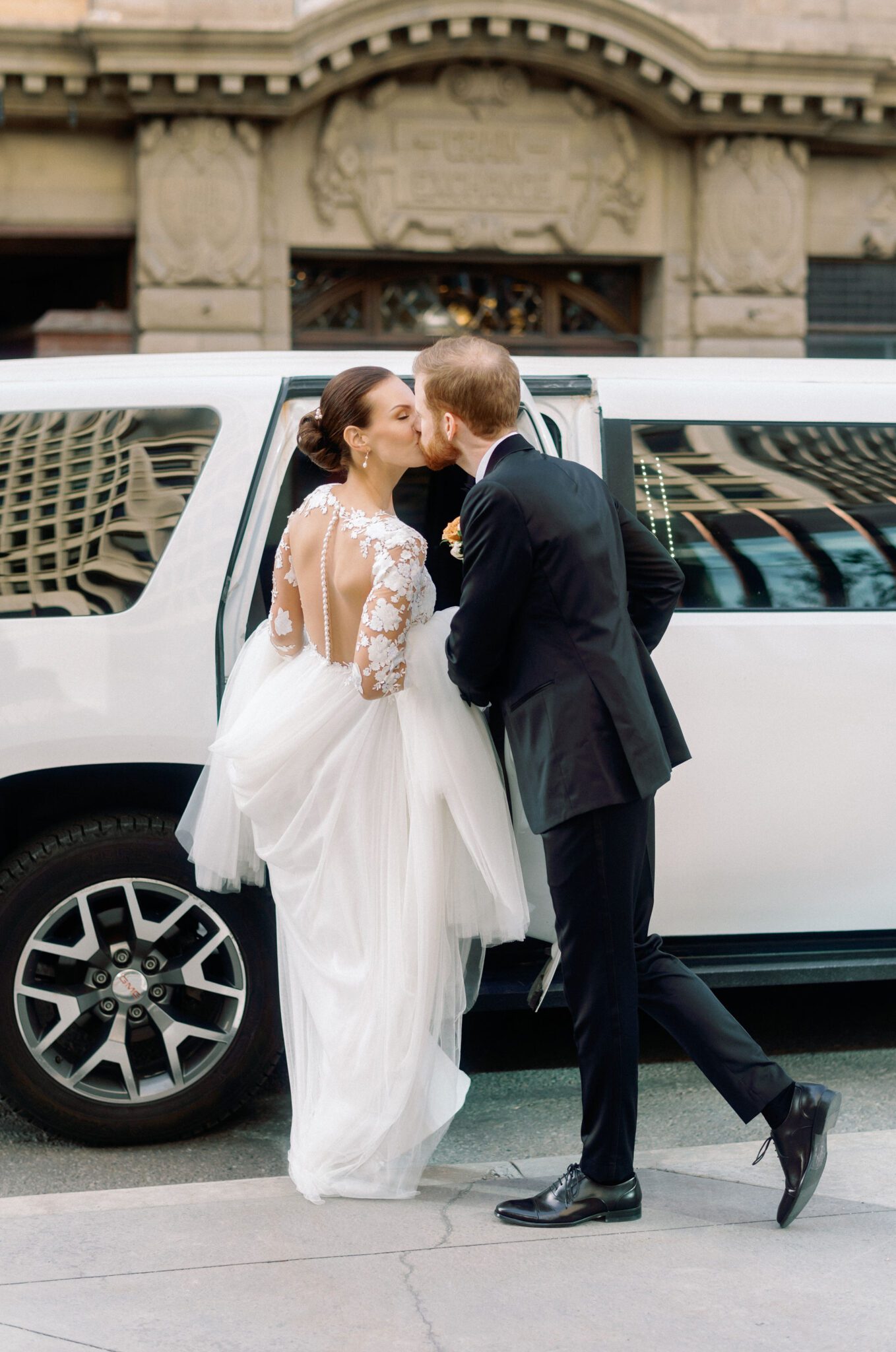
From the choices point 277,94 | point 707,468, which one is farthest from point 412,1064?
point 277,94

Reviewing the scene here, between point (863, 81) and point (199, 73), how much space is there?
16.5 ft

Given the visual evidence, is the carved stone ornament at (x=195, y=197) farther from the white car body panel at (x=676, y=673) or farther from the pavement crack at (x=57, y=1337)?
the pavement crack at (x=57, y=1337)

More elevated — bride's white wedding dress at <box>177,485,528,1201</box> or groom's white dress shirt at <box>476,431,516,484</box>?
groom's white dress shirt at <box>476,431,516,484</box>

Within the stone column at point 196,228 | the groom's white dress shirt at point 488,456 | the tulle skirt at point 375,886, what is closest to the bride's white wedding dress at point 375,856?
the tulle skirt at point 375,886

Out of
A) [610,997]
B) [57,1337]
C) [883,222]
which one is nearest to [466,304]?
[883,222]

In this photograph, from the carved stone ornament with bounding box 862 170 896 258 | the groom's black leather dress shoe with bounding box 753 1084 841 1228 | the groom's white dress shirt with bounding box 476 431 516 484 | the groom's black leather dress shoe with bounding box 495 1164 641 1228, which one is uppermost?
the carved stone ornament with bounding box 862 170 896 258

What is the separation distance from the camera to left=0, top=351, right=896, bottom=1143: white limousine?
3.72 metres

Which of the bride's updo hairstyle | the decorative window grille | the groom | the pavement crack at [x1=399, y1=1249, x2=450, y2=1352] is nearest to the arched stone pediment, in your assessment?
the decorative window grille

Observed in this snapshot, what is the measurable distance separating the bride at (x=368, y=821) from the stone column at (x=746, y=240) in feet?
29.9

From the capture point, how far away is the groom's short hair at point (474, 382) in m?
3.10

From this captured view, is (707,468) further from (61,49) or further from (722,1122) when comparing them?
(61,49)

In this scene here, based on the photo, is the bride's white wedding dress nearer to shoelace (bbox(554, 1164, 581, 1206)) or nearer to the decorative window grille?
shoelace (bbox(554, 1164, 581, 1206))

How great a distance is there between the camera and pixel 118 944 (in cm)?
376

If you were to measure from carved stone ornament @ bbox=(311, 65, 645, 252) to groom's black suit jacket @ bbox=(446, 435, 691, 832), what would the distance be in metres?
9.01
